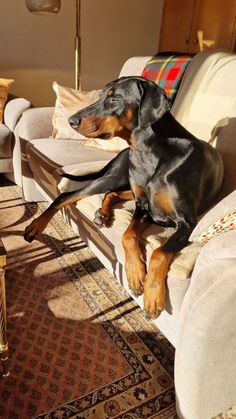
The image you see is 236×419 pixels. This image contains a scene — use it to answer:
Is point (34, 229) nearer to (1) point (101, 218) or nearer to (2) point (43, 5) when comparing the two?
(1) point (101, 218)

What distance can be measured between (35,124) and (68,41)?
172 centimetres

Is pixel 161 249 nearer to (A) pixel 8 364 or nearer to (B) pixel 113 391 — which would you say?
(B) pixel 113 391

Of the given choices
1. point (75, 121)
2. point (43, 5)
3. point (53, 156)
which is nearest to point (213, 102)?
point (75, 121)

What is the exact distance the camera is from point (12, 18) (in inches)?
132

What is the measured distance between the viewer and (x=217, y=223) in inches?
41.2

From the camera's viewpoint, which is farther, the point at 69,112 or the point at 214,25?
the point at 214,25

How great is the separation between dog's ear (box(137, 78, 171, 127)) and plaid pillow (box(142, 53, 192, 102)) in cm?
64

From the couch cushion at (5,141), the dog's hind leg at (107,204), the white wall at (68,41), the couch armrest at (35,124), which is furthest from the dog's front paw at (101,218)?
the white wall at (68,41)

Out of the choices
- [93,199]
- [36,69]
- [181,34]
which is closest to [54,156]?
[93,199]

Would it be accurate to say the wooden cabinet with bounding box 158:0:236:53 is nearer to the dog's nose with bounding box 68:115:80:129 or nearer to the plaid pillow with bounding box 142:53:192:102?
the plaid pillow with bounding box 142:53:192:102

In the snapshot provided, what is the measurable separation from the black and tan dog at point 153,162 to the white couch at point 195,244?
73 millimetres

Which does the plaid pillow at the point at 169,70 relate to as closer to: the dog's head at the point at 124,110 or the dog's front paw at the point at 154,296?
the dog's head at the point at 124,110

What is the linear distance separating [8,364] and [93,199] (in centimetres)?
74

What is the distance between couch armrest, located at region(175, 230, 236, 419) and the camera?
0.88 metres
